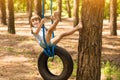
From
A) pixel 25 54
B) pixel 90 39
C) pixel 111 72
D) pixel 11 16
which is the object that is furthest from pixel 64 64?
pixel 11 16

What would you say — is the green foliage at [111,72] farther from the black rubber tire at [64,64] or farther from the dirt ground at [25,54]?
the black rubber tire at [64,64]

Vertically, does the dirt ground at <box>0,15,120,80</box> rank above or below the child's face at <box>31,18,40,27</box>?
below

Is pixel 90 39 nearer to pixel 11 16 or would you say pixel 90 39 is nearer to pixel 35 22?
pixel 35 22

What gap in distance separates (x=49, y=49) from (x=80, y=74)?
1.00 m

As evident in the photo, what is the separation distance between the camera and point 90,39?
6.04 metres

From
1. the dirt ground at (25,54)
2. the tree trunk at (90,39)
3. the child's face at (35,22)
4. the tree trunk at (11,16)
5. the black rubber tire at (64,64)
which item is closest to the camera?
the tree trunk at (90,39)

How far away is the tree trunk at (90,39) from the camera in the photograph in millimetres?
5941

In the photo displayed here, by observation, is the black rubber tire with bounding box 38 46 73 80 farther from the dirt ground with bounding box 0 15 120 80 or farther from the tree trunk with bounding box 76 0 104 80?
the dirt ground with bounding box 0 15 120 80

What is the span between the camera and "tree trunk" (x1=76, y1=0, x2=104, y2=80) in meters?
5.94

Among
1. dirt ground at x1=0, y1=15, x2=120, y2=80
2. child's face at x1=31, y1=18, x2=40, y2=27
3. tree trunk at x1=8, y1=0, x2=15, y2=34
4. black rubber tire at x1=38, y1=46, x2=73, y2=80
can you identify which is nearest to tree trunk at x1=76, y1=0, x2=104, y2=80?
black rubber tire at x1=38, y1=46, x2=73, y2=80

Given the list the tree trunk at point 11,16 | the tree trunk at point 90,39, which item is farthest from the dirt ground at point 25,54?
the tree trunk at point 90,39

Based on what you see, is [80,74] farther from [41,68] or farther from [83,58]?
[41,68]

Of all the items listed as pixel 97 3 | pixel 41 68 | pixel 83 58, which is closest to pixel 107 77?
pixel 41 68

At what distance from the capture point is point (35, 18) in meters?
6.95
